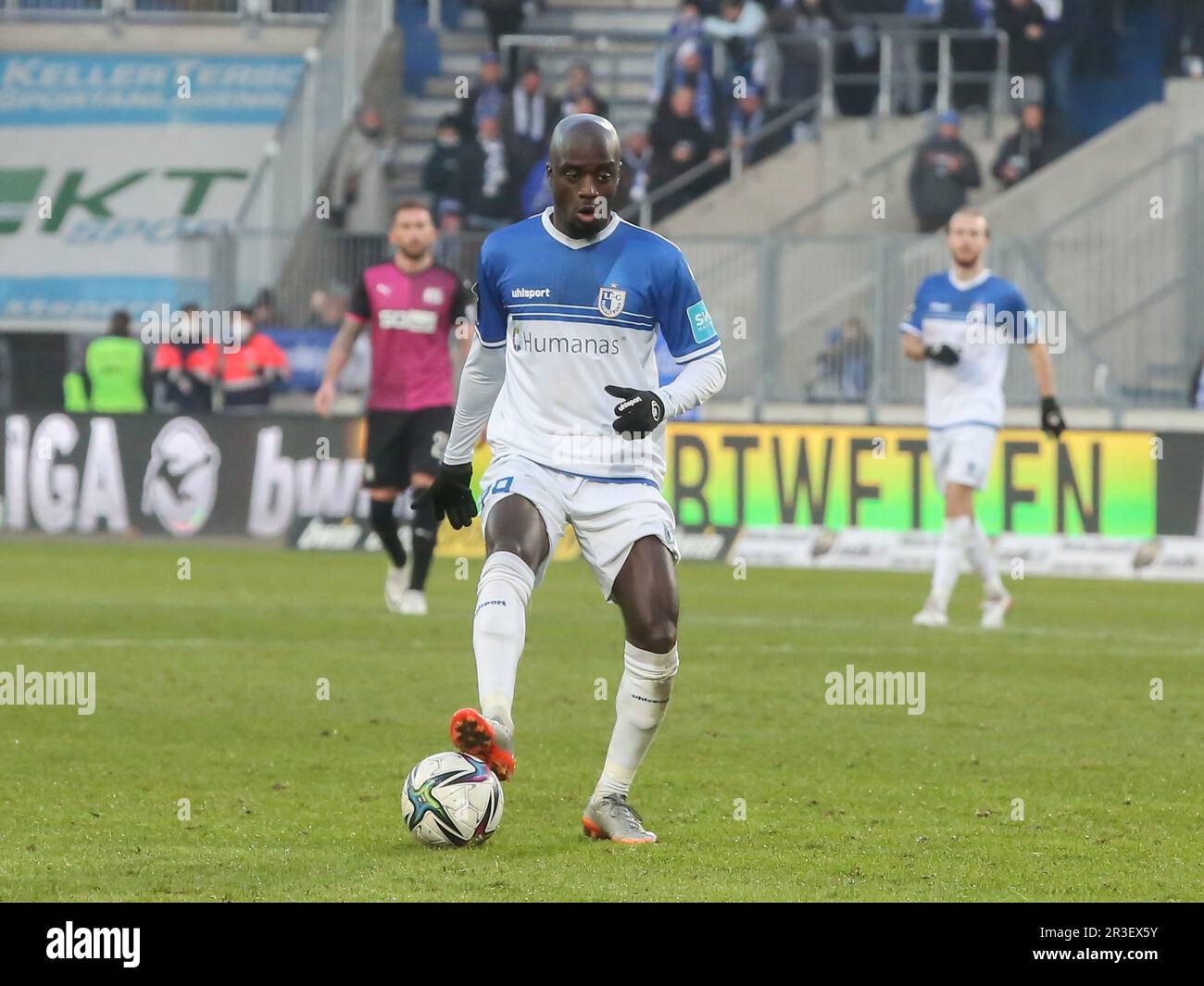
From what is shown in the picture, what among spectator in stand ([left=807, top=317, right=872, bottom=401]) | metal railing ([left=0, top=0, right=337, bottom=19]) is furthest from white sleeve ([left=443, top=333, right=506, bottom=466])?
metal railing ([left=0, top=0, right=337, bottom=19])

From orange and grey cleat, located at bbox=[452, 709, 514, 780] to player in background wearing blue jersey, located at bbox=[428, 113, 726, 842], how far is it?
38 cm

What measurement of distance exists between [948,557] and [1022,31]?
12607mm

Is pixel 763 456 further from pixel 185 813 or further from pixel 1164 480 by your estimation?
pixel 185 813

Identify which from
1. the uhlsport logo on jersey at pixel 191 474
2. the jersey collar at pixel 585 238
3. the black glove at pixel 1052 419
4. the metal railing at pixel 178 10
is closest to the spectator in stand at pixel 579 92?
the metal railing at pixel 178 10

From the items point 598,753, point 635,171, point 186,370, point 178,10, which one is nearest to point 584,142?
point 598,753

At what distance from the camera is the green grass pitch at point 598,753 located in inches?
252

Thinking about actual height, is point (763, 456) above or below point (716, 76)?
below

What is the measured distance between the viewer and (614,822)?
23.0ft

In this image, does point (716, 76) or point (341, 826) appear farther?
point (716, 76)

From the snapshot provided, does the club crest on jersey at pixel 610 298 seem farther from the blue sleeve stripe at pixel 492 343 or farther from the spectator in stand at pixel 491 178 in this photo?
the spectator in stand at pixel 491 178

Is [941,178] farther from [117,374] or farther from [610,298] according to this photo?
[610,298]

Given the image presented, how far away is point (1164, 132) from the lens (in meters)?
24.8
